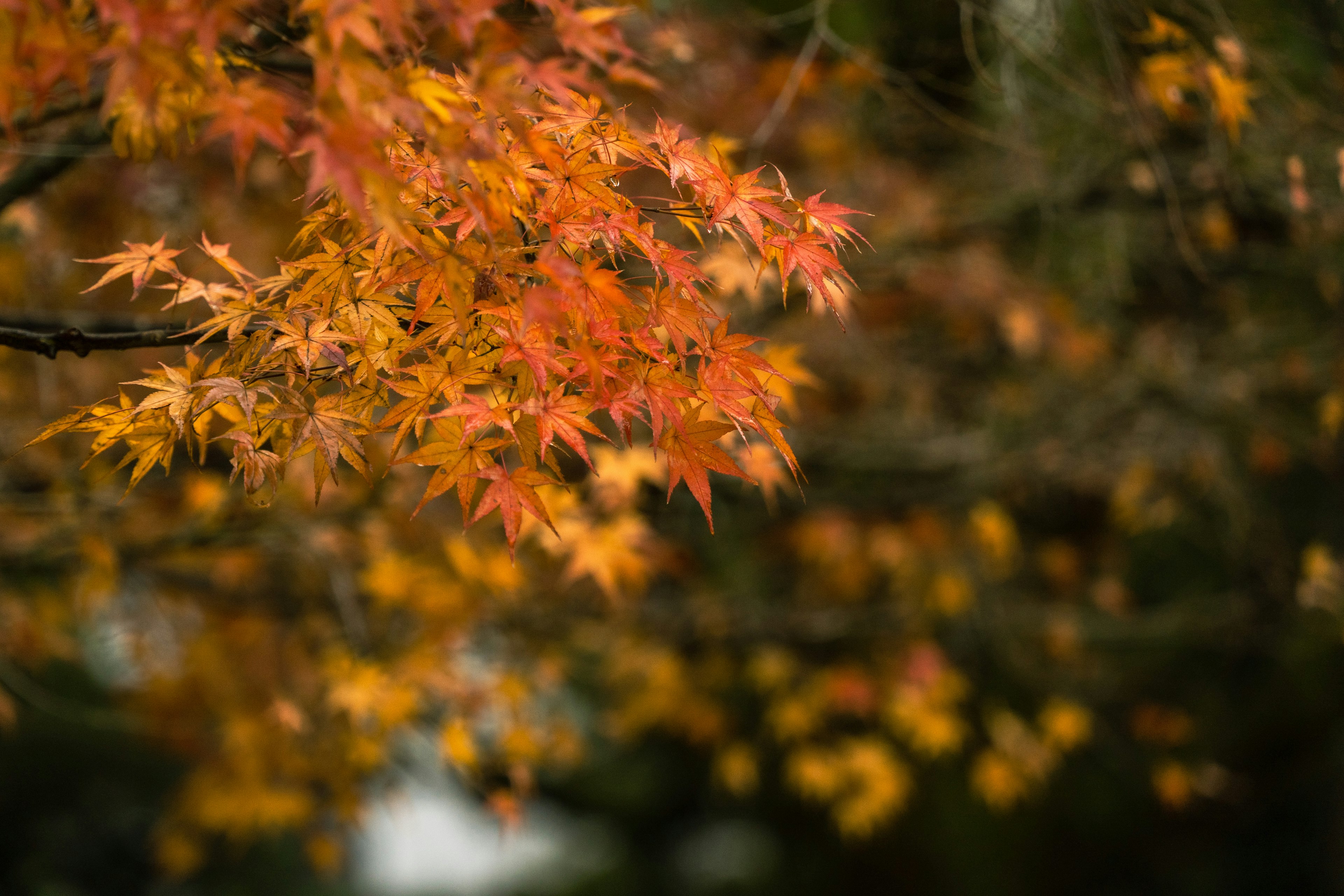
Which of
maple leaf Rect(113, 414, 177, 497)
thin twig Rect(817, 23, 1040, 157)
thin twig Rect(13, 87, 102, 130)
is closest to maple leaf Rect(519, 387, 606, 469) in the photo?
maple leaf Rect(113, 414, 177, 497)

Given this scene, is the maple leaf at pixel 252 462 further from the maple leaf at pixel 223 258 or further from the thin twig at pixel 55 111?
the thin twig at pixel 55 111

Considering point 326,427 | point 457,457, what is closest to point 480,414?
point 457,457

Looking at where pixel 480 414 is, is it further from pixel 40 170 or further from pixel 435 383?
pixel 40 170

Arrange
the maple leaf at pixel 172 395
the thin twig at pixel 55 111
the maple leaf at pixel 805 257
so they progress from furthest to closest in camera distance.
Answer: the thin twig at pixel 55 111, the maple leaf at pixel 805 257, the maple leaf at pixel 172 395

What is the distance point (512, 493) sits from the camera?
1.39 m

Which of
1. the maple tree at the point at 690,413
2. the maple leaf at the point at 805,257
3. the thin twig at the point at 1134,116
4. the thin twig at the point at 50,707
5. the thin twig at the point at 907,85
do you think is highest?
the thin twig at the point at 1134,116

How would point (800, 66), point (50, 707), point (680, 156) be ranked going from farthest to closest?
point (50, 707), point (800, 66), point (680, 156)

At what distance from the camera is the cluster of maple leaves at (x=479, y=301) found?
121 cm

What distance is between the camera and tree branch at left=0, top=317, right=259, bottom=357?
4.70 ft

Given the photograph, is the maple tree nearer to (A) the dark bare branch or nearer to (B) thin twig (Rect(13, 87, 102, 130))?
(A) the dark bare branch

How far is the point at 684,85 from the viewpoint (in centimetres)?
412

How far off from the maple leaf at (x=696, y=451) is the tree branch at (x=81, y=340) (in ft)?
2.45

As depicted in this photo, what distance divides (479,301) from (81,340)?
743 millimetres

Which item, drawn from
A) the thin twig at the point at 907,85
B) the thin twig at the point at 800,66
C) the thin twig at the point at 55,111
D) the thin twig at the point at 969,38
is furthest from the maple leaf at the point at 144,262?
the thin twig at the point at 969,38
